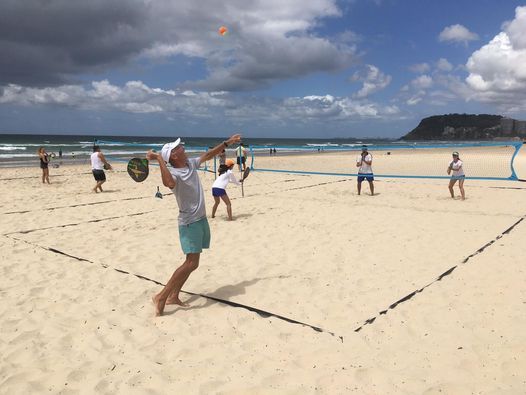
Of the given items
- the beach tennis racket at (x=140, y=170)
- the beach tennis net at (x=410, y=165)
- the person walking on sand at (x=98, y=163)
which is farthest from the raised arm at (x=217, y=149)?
the person walking on sand at (x=98, y=163)

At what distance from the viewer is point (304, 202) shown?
1080cm

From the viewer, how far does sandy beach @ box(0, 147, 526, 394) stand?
307 cm

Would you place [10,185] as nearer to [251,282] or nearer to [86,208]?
[86,208]

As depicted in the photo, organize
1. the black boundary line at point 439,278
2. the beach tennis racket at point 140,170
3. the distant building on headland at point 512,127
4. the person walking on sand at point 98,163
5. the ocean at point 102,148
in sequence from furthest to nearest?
the distant building on headland at point 512,127 < the ocean at point 102,148 < the person walking on sand at point 98,163 < the beach tennis racket at point 140,170 < the black boundary line at point 439,278

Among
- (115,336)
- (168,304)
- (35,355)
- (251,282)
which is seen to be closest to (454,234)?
(251,282)

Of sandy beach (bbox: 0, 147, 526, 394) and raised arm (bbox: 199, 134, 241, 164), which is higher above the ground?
raised arm (bbox: 199, 134, 241, 164)

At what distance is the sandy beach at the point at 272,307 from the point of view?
3070mm

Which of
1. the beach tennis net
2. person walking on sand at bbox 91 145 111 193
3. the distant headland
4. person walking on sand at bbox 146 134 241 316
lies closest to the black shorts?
person walking on sand at bbox 91 145 111 193

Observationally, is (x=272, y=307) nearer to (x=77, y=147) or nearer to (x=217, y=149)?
(x=217, y=149)

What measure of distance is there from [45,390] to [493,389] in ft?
10.3

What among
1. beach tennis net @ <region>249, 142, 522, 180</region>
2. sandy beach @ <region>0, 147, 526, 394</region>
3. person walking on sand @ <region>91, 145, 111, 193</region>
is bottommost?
sandy beach @ <region>0, 147, 526, 394</region>

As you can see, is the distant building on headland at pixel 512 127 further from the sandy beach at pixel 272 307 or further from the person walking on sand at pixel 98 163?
the sandy beach at pixel 272 307

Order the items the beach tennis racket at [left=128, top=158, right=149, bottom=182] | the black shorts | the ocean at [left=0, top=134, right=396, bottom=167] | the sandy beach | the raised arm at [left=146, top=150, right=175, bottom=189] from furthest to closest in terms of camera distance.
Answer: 1. the ocean at [left=0, top=134, right=396, bottom=167]
2. the black shorts
3. the beach tennis racket at [left=128, top=158, right=149, bottom=182]
4. the raised arm at [left=146, top=150, right=175, bottom=189]
5. the sandy beach

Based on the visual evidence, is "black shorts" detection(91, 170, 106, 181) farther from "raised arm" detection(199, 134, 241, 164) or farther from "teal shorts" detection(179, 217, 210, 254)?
"teal shorts" detection(179, 217, 210, 254)
